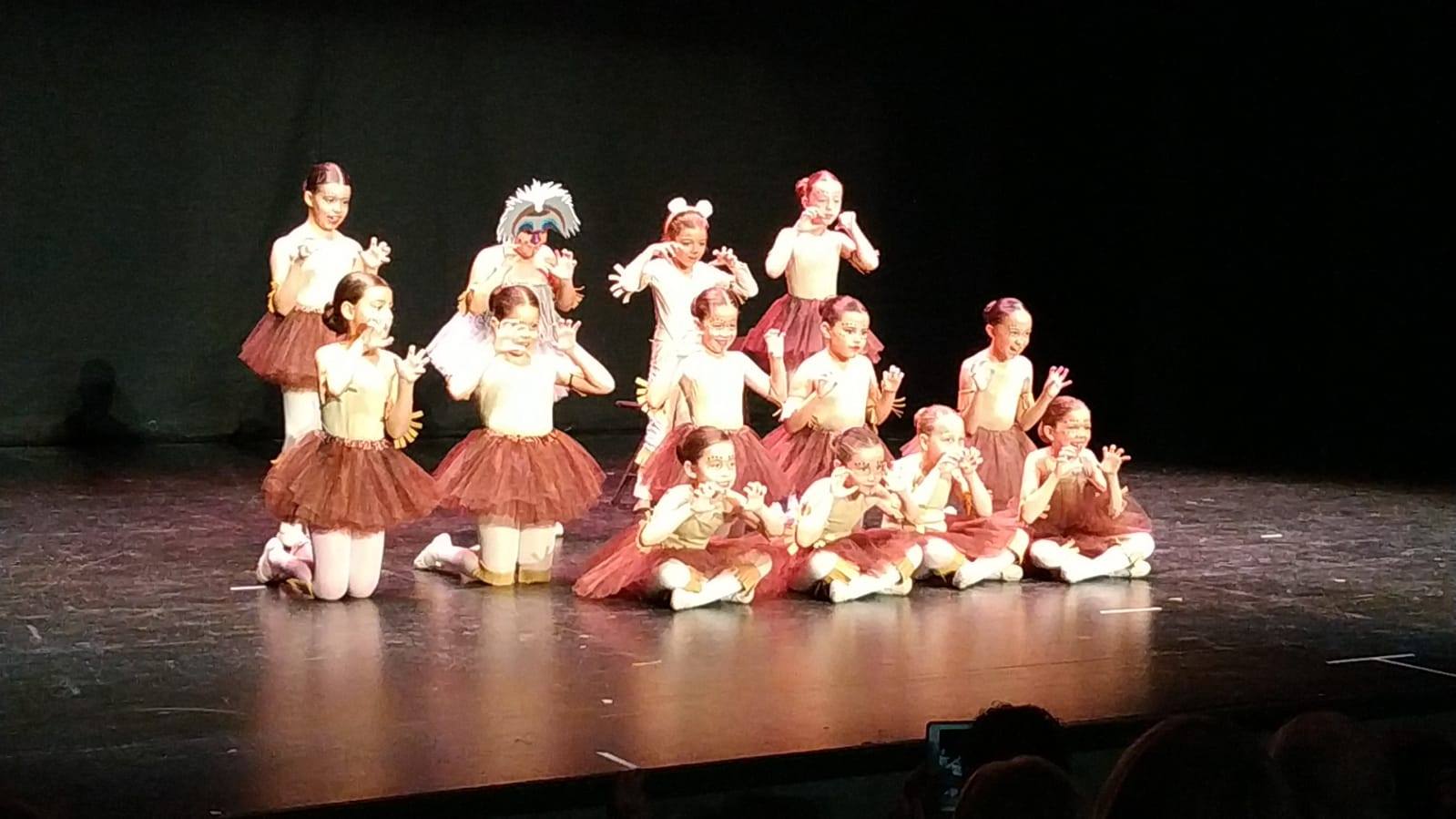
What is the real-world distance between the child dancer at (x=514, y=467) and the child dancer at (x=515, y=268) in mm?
623

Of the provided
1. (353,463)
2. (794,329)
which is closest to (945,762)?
(353,463)

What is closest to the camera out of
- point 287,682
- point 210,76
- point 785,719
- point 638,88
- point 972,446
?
point 785,719

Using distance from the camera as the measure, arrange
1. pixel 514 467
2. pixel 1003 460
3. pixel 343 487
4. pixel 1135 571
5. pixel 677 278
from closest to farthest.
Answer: pixel 343 487
pixel 514 467
pixel 1135 571
pixel 1003 460
pixel 677 278

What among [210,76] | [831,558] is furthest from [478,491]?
[210,76]

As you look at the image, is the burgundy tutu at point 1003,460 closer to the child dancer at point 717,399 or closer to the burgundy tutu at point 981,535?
the burgundy tutu at point 981,535

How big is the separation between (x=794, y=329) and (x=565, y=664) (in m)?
2.08

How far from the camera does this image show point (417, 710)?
3.48 meters

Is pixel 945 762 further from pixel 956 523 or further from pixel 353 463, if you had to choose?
pixel 956 523

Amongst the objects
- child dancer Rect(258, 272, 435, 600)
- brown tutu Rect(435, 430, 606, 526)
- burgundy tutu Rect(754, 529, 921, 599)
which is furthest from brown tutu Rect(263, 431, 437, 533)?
burgundy tutu Rect(754, 529, 921, 599)

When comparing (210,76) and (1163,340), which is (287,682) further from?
(1163,340)

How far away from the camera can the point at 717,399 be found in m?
4.86

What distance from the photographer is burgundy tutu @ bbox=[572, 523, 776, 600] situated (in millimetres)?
4531

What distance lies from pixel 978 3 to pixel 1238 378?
198 cm

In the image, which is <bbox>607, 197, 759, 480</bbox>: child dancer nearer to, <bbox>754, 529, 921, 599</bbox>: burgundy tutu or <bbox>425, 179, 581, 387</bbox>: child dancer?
<bbox>425, 179, 581, 387</bbox>: child dancer
